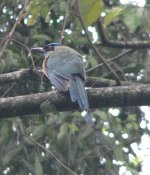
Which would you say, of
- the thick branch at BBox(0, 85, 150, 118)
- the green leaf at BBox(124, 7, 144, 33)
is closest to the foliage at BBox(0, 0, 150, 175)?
the thick branch at BBox(0, 85, 150, 118)

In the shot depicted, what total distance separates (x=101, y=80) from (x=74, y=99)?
0.53 metres

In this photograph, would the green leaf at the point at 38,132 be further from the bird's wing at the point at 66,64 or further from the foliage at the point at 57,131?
the bird's wing at the point at 66,64

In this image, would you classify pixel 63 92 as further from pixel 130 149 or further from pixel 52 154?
pixel 130 149

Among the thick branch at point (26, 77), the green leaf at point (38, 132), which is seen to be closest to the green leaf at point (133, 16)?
the thick branch at point (26, 77)

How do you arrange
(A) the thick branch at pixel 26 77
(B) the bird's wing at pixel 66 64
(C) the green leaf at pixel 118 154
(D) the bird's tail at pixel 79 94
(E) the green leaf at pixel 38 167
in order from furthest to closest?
(C) the green leaf at pixel 118 154, (E) the green leaf at pixel 38 167, (B) the bird's wing at pixel 66 64, (A) the thick branch at pixel 26 77, (D) the bird's tail at pixel 79 94

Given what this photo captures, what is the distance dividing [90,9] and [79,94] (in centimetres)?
67

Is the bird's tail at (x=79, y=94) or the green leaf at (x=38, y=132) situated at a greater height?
the bird's tail at (x=79, y=94)

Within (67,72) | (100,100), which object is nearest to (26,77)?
(67,72)

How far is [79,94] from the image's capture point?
3592mm

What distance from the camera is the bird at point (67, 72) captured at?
3.67 metres

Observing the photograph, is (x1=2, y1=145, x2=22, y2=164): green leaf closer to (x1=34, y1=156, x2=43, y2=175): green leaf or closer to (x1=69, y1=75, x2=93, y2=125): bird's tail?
(x1=34, y1=156, x2=43, y2=175): green leaf

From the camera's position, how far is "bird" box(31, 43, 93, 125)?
367 cm

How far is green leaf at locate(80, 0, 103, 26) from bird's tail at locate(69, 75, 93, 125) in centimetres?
53

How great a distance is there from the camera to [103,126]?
5859mm
